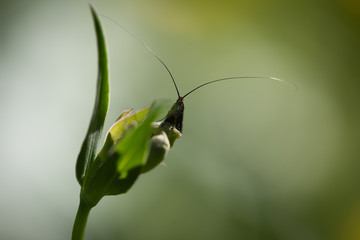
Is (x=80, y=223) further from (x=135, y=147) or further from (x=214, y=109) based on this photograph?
(x=214, y=109)

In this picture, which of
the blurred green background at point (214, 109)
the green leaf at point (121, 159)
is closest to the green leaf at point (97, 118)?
the green leaf at point (121, 159)

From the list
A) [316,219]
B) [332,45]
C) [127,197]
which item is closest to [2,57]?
[127,197]

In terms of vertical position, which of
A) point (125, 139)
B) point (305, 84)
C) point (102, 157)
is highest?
point (125, 139)

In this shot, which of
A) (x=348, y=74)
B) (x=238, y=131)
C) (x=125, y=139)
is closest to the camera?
(x=125, y=139)

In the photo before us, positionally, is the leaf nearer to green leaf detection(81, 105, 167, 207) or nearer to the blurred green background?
green leaf detection(81, 105, 167, 207)

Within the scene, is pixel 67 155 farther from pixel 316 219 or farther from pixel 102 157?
pixel 102 157

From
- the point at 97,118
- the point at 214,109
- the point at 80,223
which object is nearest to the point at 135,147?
the point at 97,118

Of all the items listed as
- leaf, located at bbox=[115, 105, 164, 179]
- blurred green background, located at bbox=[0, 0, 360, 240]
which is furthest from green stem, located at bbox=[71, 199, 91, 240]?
blurred green background, located at bbox=[0, 0, 360, 240]

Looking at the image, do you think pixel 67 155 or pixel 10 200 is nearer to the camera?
pixel 10 200
